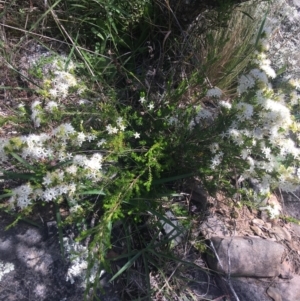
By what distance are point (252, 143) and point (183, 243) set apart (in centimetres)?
74

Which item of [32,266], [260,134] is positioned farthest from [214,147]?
[32,266]

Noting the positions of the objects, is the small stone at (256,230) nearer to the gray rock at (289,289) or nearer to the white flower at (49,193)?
the gray rock at (289,289)

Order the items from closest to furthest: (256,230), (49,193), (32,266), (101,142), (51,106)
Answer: (49,193) → (51,106) → (101,142) → (32,266) → (256,230)

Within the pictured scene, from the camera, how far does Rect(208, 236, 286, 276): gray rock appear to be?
6.57 feet

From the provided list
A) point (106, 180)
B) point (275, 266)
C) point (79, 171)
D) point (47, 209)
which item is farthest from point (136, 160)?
point (275, 266)

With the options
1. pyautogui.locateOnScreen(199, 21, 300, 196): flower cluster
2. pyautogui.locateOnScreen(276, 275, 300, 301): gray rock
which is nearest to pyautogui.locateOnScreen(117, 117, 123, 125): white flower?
pyautogui.locateOnScreen(199, 21, 300, 196): flower cluster

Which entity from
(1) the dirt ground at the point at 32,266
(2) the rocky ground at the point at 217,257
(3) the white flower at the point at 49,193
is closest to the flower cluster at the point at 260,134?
(2) the rocky ground at the point at 217,257

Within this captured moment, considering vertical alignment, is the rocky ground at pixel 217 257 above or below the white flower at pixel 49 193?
below

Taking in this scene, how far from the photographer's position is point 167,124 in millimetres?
1910

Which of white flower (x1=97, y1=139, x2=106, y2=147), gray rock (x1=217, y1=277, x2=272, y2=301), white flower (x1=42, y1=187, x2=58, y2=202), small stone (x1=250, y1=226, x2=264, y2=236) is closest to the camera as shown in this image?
white flower (x1=42, y1=187, x2=58, y2=202)

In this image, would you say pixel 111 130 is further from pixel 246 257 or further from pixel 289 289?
pixel 289 289

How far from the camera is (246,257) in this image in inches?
80.0

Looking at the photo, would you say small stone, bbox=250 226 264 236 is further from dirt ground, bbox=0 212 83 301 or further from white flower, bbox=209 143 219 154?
dirt ground, bbox=0 212 83 301

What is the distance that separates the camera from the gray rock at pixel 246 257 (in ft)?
6.57
